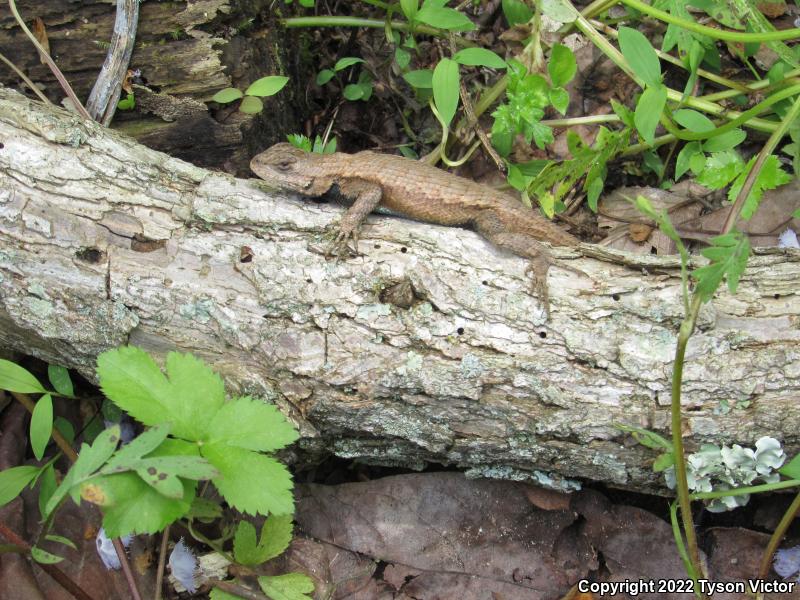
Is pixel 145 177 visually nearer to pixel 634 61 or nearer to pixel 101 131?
→ pixel 101 131

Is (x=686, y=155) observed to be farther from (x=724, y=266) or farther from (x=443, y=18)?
(x=724, y=266)

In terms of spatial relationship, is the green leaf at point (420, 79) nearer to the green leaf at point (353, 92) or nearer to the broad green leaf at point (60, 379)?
the green leaf at point (353, 92)

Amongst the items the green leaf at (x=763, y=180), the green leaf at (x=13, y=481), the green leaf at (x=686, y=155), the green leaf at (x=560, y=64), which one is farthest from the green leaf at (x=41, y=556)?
the green leaf at (x=686, y=155)

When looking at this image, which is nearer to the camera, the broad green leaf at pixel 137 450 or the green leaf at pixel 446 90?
the broad green leaf at pixel 137 450

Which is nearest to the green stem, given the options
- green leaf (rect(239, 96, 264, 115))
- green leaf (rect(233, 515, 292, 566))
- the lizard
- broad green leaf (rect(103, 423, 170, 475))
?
the lizard

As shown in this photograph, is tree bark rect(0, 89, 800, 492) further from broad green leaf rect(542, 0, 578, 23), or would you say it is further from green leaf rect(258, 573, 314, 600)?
broad green leaf rect(542, 0, 578, 23)
